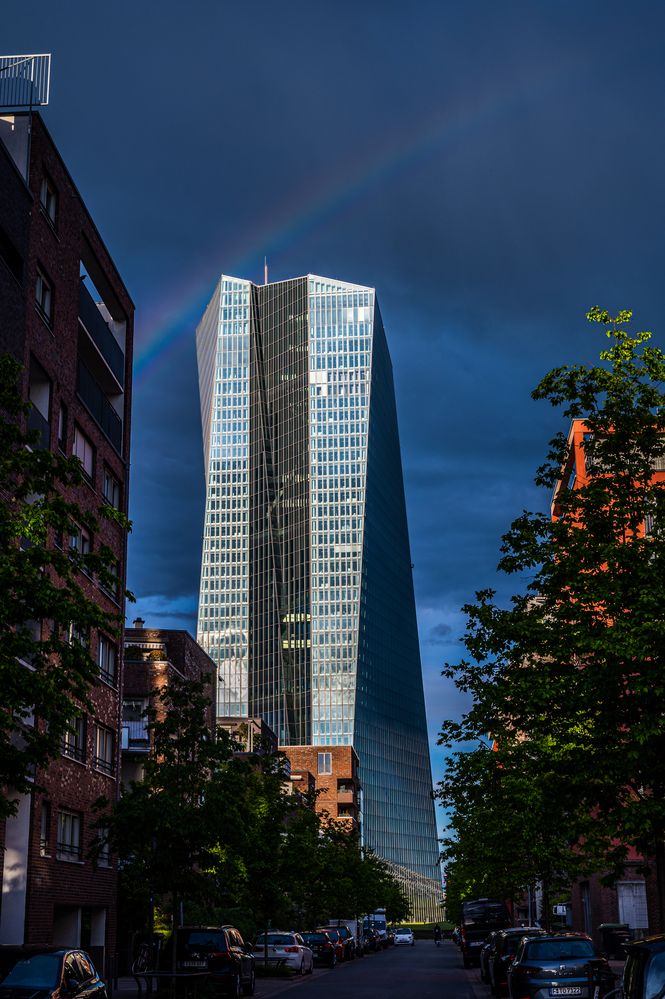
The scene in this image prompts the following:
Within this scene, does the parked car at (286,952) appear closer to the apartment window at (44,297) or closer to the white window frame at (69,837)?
the white window frame at (69,837)

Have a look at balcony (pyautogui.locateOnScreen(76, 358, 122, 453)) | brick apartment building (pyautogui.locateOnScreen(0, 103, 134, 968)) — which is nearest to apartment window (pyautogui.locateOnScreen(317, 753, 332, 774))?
brick apartment building (pyautogui.locateOnScreen(0, 103, 134, 968))

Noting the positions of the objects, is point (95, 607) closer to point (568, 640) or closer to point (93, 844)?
point (568, 640)

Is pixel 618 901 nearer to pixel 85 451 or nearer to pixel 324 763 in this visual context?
pixel 85 451

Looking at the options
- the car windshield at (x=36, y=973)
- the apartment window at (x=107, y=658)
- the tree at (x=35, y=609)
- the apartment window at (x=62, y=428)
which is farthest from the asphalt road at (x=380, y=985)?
the tree at (x=35, y=609)

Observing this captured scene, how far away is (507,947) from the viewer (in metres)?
31.7

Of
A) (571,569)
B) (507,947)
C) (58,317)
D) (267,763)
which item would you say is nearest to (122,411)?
(58,317)

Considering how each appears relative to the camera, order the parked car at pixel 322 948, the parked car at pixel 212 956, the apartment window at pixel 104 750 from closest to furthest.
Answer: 1. the parked car at pixel 212 956
2. the apartment window at pixel 104 750
3. the parked car at pixel 322 948

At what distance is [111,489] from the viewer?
42031mm

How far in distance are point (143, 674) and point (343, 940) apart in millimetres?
20419

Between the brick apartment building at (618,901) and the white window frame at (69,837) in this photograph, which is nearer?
the white window frame at (69,837)

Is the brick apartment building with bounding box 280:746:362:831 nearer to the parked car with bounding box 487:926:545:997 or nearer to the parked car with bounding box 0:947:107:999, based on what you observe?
the parked car with bounding box 487:926:545:997

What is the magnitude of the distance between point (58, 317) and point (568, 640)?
2043 cm

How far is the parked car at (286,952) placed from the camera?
45.0 meters

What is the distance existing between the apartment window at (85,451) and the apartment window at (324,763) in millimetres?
119266
